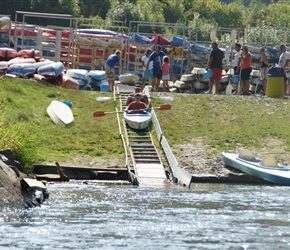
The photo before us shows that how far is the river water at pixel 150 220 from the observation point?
16047 millimetres

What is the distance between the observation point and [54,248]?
15453mm

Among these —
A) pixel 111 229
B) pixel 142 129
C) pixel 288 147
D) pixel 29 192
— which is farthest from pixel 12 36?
pixel 111 229

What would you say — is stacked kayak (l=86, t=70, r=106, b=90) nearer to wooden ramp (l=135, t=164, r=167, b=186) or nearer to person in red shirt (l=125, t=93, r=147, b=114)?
→ person in red shirt (l=125, t=93, r=147, b=114)

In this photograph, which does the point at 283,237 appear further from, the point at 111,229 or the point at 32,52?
the point at 32,52

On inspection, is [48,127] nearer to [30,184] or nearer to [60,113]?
[60,113]

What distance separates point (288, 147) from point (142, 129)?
3.99 m

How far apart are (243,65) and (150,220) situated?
14.9 m

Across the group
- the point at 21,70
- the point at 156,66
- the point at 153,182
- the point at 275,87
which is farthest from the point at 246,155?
the point at 21,70

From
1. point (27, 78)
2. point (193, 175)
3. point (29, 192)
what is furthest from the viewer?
point (27, 78)

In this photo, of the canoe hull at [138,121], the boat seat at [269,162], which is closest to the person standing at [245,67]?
the canoe hull at [138,121]

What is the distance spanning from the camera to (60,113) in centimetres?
2853

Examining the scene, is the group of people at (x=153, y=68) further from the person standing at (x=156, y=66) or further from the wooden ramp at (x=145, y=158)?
the wooden ramp at (x=145, y=158)

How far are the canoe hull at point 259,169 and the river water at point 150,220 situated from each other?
1004 mm

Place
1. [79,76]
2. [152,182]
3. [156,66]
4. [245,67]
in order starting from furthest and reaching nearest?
[79,76] < [156,66] < [245,67] < [152,182]
